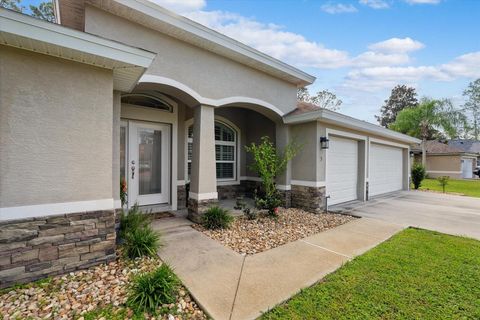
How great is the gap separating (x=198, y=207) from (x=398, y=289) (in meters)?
4.26

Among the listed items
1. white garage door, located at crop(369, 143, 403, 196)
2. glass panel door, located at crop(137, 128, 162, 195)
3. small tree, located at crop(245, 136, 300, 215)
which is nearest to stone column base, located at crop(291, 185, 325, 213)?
small tree, located at crop(245, 136, 300, 215)

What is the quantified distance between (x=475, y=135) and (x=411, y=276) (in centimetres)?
4914

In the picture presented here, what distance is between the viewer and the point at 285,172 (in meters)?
8.04

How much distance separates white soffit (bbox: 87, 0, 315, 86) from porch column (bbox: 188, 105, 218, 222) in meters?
1.59

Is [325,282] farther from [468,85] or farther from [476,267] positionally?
[468,85]

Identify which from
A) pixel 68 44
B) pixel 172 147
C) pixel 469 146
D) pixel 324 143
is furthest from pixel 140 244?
pixel 469 146

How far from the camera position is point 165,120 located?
7000mm

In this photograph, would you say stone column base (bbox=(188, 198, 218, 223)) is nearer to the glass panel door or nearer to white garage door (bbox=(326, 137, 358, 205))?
the glass panel door

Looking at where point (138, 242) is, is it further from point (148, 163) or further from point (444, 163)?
point (444, 163)

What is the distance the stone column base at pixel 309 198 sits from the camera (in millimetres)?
7508

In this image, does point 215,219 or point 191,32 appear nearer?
point 191,32

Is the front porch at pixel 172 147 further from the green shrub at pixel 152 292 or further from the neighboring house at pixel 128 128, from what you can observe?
the green shrub at pixel 152 292

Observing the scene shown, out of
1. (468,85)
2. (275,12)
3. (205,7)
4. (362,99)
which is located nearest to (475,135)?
(468,85)

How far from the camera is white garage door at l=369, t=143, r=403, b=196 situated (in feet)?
35.2
